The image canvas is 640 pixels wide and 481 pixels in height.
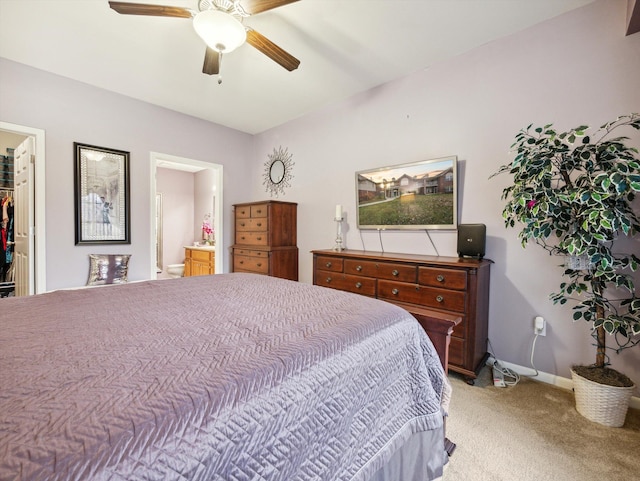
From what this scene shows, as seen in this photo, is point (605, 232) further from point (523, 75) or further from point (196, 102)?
point (196, 102)

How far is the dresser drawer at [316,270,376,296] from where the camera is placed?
2.65 m

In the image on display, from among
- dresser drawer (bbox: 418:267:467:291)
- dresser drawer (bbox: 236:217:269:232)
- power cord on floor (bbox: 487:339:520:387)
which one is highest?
dresser drawer (bbox: 236:217:269:232)

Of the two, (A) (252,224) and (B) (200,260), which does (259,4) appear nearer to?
(A) (252,224)

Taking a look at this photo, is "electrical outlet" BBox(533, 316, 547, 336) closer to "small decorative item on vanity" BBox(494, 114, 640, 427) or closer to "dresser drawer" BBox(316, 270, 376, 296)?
"small decorative item on vanity" BBox(494, 114, 640, 427)

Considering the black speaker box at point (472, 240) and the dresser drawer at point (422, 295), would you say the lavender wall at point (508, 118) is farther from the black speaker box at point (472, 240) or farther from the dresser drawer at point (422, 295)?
the dresser drawer at point (422, 295)

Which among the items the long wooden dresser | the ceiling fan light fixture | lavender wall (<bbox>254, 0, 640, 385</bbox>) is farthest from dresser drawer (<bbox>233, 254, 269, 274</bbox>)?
the ceiling fan light fixture

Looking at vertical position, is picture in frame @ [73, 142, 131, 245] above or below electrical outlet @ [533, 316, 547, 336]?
above

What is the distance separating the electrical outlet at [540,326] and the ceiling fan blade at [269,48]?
2.73m

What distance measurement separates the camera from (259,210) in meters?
3.89

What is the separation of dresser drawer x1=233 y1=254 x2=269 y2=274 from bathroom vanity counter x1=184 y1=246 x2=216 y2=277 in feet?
2.09

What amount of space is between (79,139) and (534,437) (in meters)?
4.63

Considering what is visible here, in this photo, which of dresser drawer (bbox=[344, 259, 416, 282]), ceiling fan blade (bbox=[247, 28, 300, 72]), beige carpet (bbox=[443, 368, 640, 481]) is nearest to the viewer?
beige carpet (bbox=[443, 368, 640, 481])

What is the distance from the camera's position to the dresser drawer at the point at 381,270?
240 cm

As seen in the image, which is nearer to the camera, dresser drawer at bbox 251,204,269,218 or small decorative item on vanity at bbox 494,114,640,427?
small decorative item on vanity at bbox 494,114,640,427
